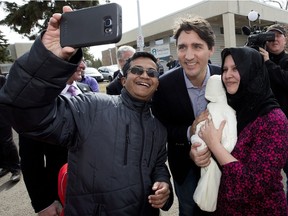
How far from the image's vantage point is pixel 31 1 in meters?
20.0

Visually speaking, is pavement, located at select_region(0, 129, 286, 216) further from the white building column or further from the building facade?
the white building column

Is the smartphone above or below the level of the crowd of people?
above

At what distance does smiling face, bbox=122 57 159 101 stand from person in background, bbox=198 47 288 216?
1.45ft

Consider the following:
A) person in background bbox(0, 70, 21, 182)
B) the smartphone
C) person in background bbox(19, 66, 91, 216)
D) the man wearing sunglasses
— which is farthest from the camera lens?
person in background bbox(0, 70, 21, 182)

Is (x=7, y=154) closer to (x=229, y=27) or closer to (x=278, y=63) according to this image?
(x=278, y=63)

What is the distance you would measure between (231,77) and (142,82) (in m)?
0.59

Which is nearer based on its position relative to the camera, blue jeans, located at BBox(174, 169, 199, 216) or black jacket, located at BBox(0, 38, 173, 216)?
black jacket, located at BBox(0, 38, 173, 216)

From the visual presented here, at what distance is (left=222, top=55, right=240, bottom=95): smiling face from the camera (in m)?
1.88

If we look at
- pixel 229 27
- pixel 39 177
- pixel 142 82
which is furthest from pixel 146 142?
pixel 229 27

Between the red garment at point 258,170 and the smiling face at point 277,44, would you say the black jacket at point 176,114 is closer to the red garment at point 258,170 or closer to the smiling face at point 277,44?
the red garment at point 258,170

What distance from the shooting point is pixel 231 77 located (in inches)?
74.3

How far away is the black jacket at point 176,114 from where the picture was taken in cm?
226

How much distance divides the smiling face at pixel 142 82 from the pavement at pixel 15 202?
203 centimetres

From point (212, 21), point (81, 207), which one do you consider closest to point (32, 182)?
point (81, 207)
